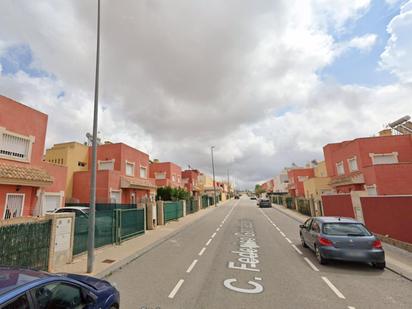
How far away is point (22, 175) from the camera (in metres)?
11.7

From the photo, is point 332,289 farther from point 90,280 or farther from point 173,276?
point 90,280

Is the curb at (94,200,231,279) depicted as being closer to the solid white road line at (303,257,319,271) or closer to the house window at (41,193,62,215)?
the solid white road line at (303,257,319,271)

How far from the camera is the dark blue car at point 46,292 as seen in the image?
243 cm

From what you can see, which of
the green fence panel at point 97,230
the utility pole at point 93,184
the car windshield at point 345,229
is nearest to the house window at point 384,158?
the car windshield at point 345,229

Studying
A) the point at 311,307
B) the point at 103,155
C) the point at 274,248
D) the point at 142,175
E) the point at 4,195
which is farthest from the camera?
the point at 142,175

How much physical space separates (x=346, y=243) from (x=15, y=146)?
15856 mm

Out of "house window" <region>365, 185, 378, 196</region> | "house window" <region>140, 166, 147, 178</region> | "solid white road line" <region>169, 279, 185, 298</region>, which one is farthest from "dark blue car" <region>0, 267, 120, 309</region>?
"house window" <region>140, 166, 147, 178</region>

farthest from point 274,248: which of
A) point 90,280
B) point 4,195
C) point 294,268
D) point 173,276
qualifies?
point 4,195

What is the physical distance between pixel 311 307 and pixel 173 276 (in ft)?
12.9

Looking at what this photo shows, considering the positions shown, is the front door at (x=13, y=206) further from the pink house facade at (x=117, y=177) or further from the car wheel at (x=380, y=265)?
the car wheel at (x=380, y=265)

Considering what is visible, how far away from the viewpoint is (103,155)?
2425cm

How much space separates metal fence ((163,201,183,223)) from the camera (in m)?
21.8

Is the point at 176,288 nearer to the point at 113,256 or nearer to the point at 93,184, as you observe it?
the point at 93,184

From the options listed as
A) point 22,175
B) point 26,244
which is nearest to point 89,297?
point 26,244
